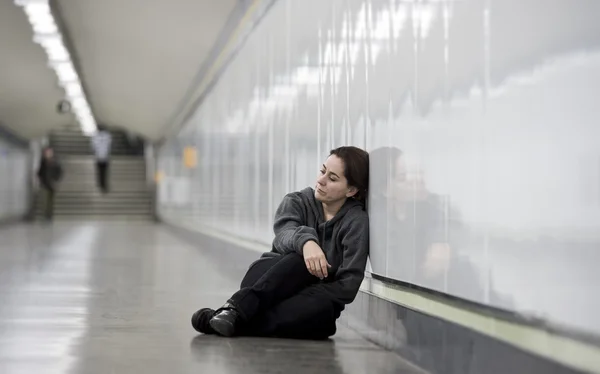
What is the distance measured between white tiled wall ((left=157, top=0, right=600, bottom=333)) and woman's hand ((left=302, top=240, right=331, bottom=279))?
34cm

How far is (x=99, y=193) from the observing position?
45.7 metres

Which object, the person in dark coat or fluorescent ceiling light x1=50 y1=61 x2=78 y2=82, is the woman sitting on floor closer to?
fluorescent ceiling light x1=50 y1=61 x2=78 y2=82

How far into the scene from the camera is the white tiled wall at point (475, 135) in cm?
310

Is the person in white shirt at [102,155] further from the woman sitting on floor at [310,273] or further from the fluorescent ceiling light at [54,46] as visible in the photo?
the woman sitting on floor at [310,273]

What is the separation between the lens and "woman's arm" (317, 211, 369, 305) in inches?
224

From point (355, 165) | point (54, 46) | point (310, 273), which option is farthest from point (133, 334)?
point (54, 46)

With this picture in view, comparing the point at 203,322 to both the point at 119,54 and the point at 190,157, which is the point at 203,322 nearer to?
the point at 119,54

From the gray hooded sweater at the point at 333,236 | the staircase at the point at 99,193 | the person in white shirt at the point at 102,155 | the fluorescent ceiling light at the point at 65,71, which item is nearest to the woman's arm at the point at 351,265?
the gray hooded sweater at the point at 333,236

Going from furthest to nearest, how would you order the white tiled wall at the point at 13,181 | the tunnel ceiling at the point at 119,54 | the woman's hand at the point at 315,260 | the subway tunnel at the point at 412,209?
the white tiled wall at the point at 13,181 → the tunnel ceiling at the point at 119,54 → the woman's hand at the point at 315,260 → the subway tunnel at the point at 412,209

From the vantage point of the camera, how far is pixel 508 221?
3.65m

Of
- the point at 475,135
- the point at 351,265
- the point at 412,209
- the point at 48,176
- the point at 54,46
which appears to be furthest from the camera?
the point at 48,176

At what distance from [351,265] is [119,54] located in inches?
661

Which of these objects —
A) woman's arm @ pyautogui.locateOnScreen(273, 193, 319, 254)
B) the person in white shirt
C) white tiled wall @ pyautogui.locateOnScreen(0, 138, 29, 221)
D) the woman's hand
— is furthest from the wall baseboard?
the person in white shirt

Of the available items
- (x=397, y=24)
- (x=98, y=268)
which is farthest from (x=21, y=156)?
(x=397, y=24)
